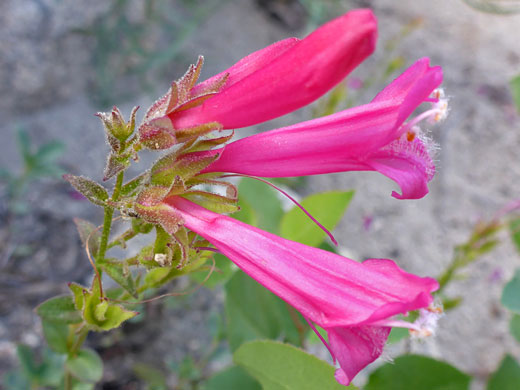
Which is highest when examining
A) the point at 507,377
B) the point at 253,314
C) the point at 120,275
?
the point at 120,275

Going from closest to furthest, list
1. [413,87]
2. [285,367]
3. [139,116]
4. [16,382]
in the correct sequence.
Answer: [413,87] → [285,367] → [16,382] → [139,116]

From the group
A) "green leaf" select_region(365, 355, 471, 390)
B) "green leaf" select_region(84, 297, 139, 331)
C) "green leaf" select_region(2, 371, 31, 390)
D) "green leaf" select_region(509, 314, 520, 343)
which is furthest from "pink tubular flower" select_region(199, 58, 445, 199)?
"green leaf" select_region(2, 371, 31, 390)

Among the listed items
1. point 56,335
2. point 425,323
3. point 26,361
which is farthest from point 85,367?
point 425,323

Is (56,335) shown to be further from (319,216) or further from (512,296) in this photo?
(512,296)

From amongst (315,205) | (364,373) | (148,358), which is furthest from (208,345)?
(315,205)

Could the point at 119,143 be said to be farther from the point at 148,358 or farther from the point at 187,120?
the point at 148,358

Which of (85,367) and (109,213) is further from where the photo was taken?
(85,367)

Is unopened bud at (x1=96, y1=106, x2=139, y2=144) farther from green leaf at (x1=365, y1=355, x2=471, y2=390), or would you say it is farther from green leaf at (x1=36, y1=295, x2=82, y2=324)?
green leaf at (x1=365, y1=355, x2=471, y2=390)
